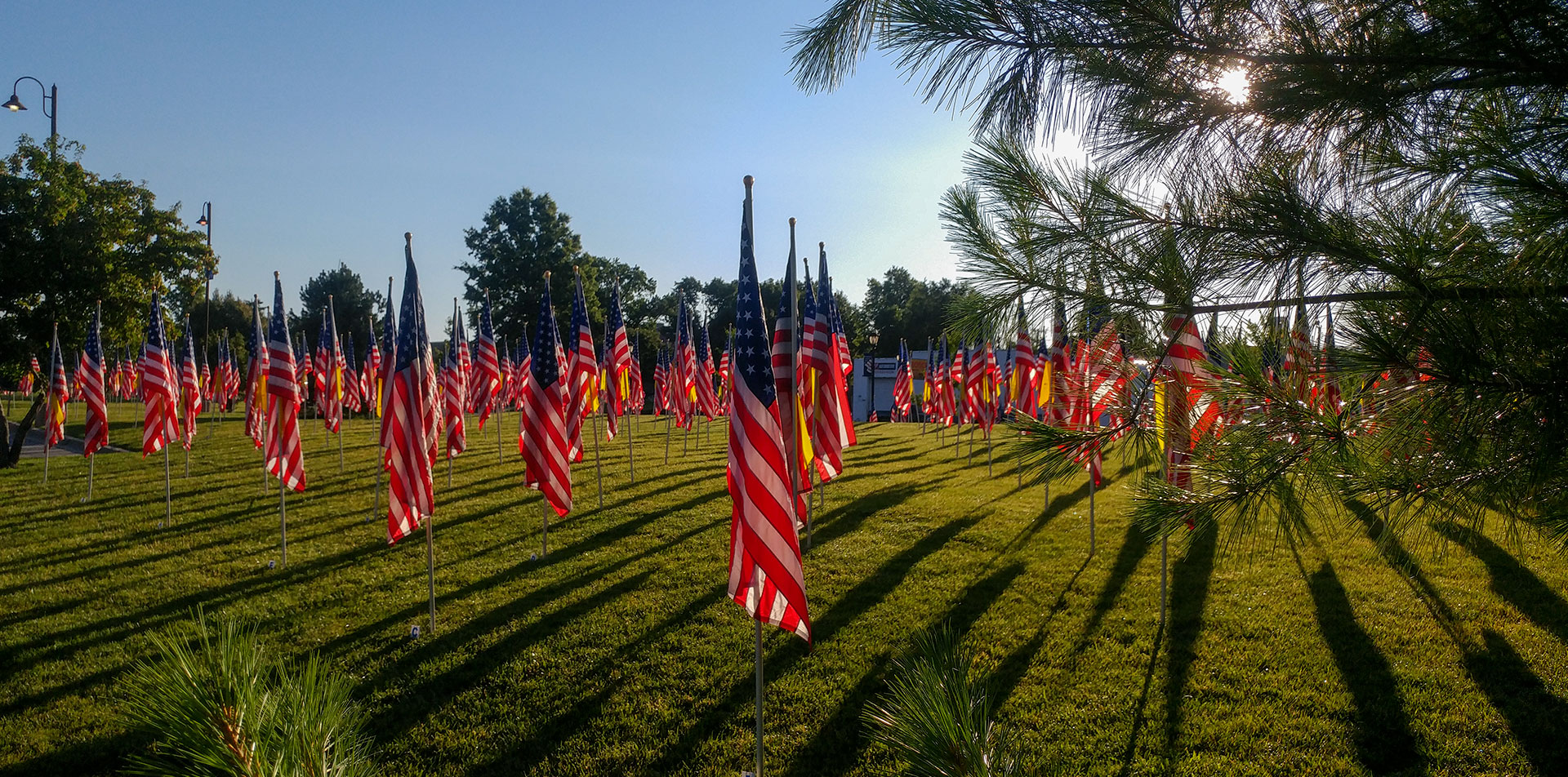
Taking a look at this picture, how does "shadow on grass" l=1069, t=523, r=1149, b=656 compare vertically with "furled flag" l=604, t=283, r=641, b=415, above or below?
below

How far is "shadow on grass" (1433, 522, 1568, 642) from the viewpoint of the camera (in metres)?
7.14

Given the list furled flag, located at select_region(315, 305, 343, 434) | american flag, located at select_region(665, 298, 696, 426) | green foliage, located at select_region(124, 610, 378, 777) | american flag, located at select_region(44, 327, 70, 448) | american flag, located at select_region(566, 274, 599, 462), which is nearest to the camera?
green foliage, located at select_region(124, 610, 378, 777)

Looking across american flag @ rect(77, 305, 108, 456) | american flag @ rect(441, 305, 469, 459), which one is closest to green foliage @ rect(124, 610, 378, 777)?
american flag @ rect(441, 305, 469, 459)

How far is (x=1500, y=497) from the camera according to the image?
178 cm

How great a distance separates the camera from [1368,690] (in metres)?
5.83

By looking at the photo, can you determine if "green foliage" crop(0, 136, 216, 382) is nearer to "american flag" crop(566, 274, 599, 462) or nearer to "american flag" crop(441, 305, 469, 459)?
"american flag" crop(441, 305, 469, 459)

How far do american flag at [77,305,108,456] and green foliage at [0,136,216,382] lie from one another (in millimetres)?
4667

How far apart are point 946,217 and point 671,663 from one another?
5.37 m

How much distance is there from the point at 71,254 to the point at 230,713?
22.9 m

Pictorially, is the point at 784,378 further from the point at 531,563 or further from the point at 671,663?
the point at 531,563

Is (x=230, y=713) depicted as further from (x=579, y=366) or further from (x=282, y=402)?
(x=579, y=366)

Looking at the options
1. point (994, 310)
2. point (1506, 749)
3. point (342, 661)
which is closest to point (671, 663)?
point (342, 661)

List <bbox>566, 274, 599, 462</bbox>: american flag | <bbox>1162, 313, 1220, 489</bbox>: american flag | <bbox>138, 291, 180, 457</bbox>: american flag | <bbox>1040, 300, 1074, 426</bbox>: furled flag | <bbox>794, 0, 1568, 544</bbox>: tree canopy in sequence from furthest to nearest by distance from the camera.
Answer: <bbox>566, 274, 599, 462</bbox>: american flag → <bbox>138, 291, 180, 457</bbox>: american flag → <bbox>1040, 300, 1074, 426</bbox>: furled flag → <bbox>1162, 313, 1220, 489</bbox>: american flag → <bbox>794, 0, 1568, 544</bbox>: tree canopy

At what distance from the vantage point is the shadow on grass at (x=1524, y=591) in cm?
714
